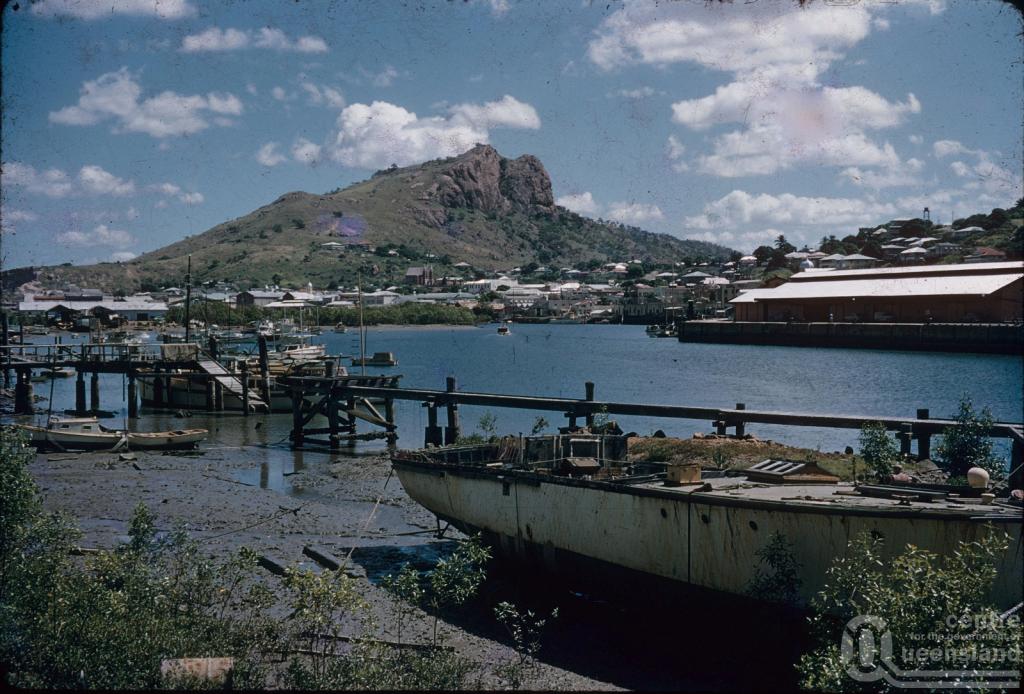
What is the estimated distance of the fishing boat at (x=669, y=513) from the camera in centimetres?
1539

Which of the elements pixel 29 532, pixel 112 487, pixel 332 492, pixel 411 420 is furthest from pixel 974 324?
pixel 29 532

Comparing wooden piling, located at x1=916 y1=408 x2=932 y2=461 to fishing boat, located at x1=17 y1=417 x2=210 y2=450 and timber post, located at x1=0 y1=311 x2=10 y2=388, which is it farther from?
timber post, located at x1=0 y1=311 x2=10 y2=388

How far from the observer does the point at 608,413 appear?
33.7m

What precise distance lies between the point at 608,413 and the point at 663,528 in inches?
608

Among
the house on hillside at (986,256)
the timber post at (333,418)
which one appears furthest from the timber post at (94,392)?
the house on hillside at (986,256)

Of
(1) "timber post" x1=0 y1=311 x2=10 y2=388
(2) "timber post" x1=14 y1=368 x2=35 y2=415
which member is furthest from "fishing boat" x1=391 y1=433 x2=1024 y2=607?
(1) "timber post" x1=0 y1=311 x2=10 y2=388

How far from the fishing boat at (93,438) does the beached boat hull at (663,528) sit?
2100 cm

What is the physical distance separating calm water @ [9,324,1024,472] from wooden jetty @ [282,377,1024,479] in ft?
10.5

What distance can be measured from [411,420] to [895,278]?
245 feet

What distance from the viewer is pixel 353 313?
190250 millimetres

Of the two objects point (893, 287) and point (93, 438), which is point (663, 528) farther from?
point (893, 287)

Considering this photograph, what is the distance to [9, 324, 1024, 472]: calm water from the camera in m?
52.7

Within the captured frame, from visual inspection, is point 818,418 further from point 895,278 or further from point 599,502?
point 895,278

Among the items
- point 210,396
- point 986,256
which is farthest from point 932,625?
point 986,256
